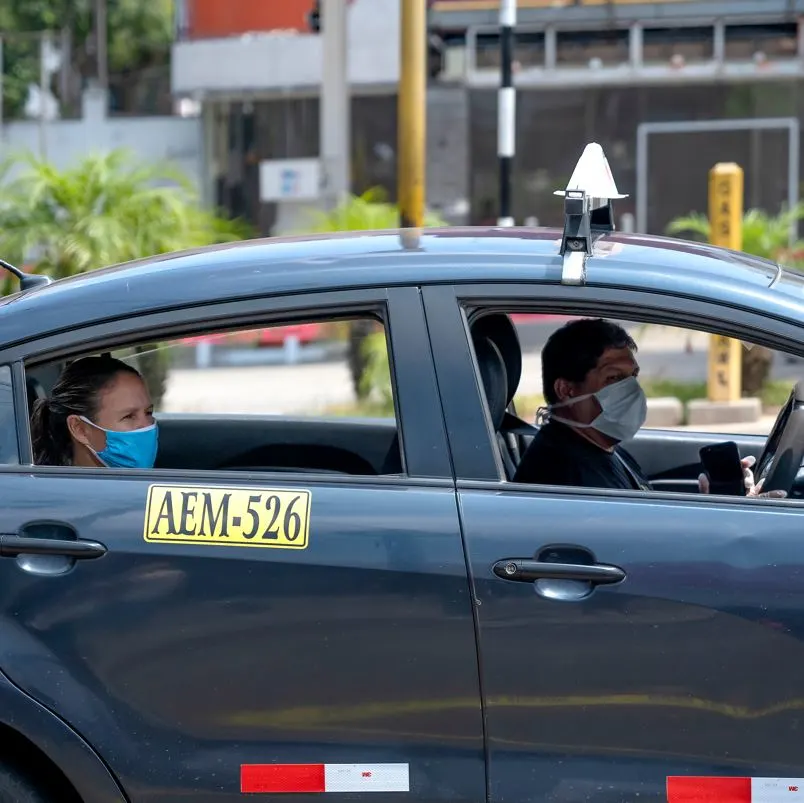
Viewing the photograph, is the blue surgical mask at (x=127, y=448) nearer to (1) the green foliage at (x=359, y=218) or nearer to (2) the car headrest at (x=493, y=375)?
(2) the car headrest at (x=493, y=375)

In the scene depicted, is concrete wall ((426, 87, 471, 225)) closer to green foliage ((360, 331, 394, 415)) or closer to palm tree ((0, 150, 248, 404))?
green foliage ((360, 331, 394, 415))

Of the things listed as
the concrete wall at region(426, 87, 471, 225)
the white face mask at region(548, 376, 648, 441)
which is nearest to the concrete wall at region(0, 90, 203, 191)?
the concrete wall at region(426, 87, 471, 225)

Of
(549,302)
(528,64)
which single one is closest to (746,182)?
(528,64)

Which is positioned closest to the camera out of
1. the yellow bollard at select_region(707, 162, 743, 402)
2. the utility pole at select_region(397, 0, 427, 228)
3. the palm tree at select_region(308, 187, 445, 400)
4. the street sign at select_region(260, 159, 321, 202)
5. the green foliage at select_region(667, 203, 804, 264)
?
the utility pole at select_region(397, 0, 427, 228)

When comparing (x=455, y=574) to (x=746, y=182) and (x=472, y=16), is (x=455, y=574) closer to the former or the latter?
(x=472, y=16)

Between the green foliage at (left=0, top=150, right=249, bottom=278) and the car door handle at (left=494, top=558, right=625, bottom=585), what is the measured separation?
262 inches

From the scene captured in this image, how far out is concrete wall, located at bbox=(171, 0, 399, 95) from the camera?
62.9ft

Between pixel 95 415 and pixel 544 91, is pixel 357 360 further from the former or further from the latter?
pixel 544 91

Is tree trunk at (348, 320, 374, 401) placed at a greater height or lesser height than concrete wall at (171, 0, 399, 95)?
lesser

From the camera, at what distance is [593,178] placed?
3.00 meters

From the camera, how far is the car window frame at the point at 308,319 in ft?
8.91

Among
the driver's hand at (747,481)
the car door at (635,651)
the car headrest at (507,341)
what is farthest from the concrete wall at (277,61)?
the car door at (635,651)

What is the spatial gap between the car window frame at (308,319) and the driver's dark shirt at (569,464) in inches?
18.2

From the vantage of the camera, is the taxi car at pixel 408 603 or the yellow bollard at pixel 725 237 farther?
the yellow bollard at pixel 725 237
